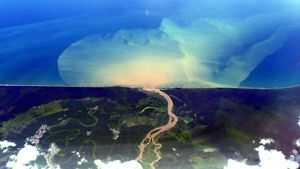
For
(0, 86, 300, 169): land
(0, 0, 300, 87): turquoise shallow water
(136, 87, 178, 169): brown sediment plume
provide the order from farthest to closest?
1. (0, 0, 300, 87): turquoise shallow water
2. (0, 86, 300, 169): land
3. (136, 87, 178, 169): brown sediment plume

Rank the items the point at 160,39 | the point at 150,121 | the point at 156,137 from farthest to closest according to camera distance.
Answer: the point at 160,39, the point at 150,121, the point at 156,137

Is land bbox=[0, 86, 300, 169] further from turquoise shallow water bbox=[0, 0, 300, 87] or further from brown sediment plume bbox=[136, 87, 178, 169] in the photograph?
turquoise shallow water bbox=[0, 0, 300, 87]

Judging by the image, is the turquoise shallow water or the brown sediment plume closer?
the brown sediment plume

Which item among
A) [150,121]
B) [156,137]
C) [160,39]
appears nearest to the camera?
[156,137]

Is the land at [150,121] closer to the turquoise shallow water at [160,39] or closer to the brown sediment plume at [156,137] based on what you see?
the brown sediment plume at [156,137]

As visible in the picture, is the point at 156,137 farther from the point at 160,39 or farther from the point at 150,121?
the point at 160,39

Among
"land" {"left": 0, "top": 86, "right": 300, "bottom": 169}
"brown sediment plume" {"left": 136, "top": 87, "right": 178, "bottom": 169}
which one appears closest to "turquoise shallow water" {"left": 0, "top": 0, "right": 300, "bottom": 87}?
"land" {"left": 0, "top": 86, "right": 300, "bottom": 169}

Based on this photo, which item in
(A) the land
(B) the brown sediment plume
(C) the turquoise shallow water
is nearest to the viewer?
(B) the brown sediment plume

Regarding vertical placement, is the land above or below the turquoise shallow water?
below

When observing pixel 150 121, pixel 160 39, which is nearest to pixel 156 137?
pixel 150 121

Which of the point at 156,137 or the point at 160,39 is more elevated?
the point at 160,39

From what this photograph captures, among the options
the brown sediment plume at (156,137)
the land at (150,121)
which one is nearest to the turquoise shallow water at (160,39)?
the land at (150,121)

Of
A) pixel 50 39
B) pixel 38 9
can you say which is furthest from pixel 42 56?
pixel 38 9
